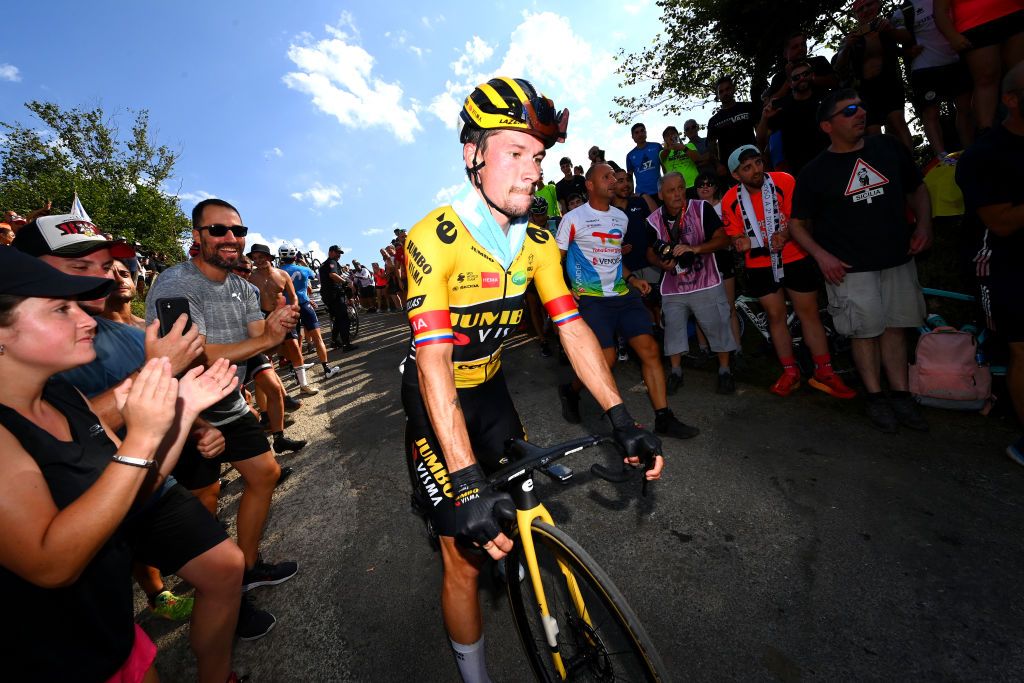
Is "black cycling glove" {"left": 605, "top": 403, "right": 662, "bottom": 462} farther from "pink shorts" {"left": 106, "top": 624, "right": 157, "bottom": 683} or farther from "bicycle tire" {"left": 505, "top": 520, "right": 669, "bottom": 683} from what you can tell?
"pink shorts" {"left": 106, "top": 624, "right": 157, "bottom": 683}

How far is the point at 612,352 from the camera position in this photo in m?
4.62

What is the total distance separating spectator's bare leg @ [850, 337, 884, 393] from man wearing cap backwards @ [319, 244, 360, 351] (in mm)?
10514

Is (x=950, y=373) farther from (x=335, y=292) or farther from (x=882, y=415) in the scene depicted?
(x=335, y=292)

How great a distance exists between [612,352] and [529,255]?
2.60 m

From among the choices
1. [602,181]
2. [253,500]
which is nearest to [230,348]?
[253,500]

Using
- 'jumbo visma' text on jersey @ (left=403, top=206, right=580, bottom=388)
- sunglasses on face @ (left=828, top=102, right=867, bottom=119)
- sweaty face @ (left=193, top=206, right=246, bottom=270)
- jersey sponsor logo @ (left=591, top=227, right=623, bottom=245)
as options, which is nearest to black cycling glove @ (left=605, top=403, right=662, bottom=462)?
'jumbo visma' text on jersey @ (left=403, top=206, right=580, bottom=388)

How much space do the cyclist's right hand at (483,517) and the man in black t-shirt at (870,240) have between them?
426 centimetres

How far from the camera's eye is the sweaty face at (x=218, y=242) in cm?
335

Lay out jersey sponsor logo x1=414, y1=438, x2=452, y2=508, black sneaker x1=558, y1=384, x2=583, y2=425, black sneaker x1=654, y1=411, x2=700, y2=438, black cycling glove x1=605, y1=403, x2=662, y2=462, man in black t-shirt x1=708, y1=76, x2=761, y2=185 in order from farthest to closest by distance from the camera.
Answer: man in black t-shirt x1=708, y1=76, x2=761, y2=185 → black sneaker x1=558, y1=384, x2=583, y2=425 → black sneaker x1=654, y1=411, x2=700, y2=438 → jersey sponsor logo x1=414, y1=438, x2=452, y2=508 → black cycling glove x1=605, y1=403, x2=662, y2=462

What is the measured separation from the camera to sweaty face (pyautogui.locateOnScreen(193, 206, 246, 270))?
3346 mm

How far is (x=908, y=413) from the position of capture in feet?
12.7

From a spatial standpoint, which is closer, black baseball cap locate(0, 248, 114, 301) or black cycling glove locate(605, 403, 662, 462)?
black baseball cap locate(0, 248, 114, 301)

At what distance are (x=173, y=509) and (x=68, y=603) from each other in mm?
671

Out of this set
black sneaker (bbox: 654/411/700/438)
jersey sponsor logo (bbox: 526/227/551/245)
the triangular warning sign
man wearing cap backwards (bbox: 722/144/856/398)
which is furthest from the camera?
man wearing cap backwards (bbox: 722/144/856/398)
